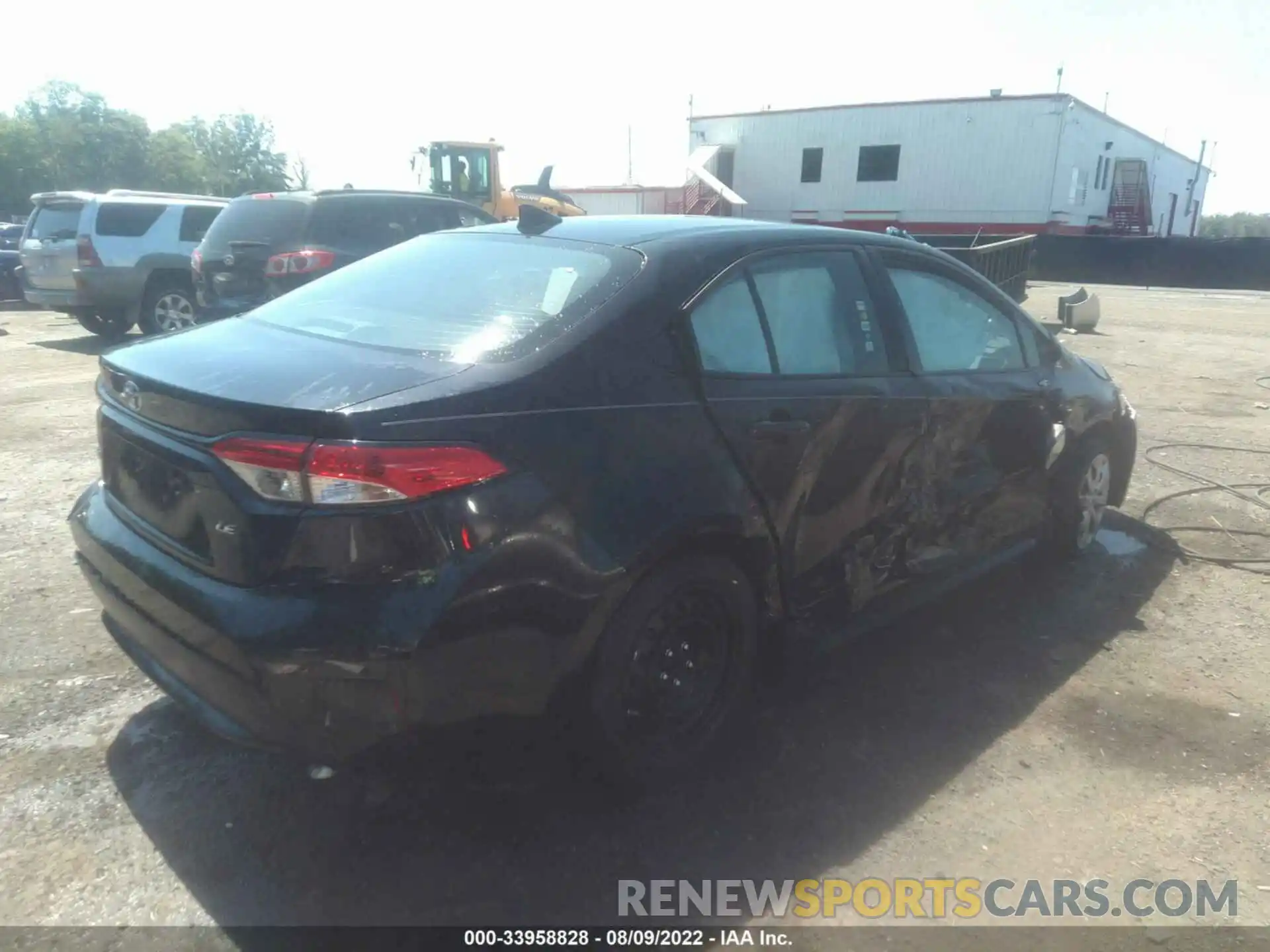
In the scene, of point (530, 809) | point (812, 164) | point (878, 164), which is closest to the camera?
point (530, 809)

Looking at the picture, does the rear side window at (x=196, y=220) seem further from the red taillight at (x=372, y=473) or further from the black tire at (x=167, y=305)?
the red taillight at (x=372, y=473)

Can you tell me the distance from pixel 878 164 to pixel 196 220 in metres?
26.5

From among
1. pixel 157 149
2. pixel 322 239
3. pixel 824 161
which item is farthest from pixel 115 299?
pixel 157 149

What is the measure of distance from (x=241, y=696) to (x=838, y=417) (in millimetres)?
1988

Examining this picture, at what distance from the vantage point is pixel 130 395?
2.65m

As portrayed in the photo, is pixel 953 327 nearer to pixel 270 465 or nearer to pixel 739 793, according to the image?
pixel 739 793

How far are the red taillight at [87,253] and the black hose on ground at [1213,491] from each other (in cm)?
1128

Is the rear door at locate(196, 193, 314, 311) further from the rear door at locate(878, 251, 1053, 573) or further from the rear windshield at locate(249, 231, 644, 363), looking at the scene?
the rear door at locate(878, 251, 1053, 573)

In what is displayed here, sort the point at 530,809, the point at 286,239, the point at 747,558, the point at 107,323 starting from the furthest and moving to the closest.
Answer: the point at 107,323 < the point at 286,239 < the point at 747,558 < the point at 530,809

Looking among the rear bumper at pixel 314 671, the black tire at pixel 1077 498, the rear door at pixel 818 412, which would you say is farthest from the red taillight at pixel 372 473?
the black tire at pixel 1077 498

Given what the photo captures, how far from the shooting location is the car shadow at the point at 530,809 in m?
2.42

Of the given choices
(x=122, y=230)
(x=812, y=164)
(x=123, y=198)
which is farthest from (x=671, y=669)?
(x=812, y=164)

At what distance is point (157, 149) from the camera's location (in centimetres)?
6912

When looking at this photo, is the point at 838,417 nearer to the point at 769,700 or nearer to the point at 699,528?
the point at 699,528
